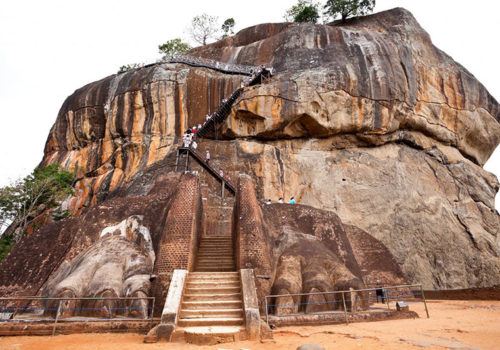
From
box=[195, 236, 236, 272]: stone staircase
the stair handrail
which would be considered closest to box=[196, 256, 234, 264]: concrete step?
box=[195, 236, 236, 272]: stone staircase

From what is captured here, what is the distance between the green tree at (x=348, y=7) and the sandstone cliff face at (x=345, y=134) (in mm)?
4727

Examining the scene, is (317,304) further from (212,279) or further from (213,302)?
(213,302)

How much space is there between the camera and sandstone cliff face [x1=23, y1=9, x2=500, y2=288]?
888 inches

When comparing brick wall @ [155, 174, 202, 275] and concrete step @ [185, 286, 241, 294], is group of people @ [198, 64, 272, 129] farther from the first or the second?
concrete step @ [185, 286, 241, 294]

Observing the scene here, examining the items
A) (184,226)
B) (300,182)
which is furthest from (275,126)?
(184,226)

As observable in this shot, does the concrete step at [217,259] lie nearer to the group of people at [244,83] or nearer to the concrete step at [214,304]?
the concrete step at [214,304]

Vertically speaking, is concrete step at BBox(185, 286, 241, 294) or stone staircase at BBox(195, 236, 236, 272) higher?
stone staircase at BBox(195, 236, 236, 272)

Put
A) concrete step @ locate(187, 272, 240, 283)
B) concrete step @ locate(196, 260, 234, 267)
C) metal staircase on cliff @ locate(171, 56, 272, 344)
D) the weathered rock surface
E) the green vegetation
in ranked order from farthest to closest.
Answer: the weathered rock surface < the green vegetation < concrete step @ locate(196, 260, 234, 267) < concrete step @ locate(187, 272, 240, 283) < metal staircase on cliff @ locate(171, 56, 272, 344)

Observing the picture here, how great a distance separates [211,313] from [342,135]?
20221 mm

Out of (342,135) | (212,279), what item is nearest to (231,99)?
(342,135)

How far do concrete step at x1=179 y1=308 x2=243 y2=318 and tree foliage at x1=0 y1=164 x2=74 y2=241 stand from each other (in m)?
19.5

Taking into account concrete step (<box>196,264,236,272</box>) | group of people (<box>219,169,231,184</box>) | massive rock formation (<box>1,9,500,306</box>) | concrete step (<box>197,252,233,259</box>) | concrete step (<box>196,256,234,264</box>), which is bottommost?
concrete step (<box>196,264,236,272</box>)

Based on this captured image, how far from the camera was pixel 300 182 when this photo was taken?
2386 cm

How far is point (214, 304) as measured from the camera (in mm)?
7691
